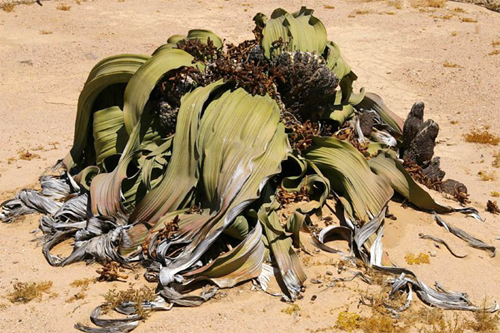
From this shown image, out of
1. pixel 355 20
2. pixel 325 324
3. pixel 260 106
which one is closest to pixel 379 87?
pixel 355 20

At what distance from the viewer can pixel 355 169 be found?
461cm

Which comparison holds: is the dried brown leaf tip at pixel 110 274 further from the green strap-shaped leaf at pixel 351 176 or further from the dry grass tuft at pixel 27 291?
the green strap-shaped leaf at pixel 351 176

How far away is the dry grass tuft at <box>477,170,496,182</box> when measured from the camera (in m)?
6.06

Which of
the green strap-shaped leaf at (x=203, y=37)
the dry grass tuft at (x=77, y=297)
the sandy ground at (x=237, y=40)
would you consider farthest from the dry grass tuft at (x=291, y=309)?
the green strap-shaped leaf at (x=203, y=37)

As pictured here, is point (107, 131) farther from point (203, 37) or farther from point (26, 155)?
point (26, 155)

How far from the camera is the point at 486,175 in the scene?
6180 mm

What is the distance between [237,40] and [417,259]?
8.14 m

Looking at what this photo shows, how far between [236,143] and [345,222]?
0.96 metres

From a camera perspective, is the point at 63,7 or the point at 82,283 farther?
the point at 63,7

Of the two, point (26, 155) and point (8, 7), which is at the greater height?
point (8, 7)

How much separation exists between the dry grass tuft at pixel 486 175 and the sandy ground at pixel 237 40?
6 cm

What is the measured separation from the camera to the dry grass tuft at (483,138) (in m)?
7.17

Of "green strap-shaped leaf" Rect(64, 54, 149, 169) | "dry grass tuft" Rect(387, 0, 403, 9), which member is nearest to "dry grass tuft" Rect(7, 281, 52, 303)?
"green strap-shaped leaf" Rect(64, 54, 149, 169)

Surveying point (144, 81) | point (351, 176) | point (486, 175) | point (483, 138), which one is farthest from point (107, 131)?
point (483, 138)
